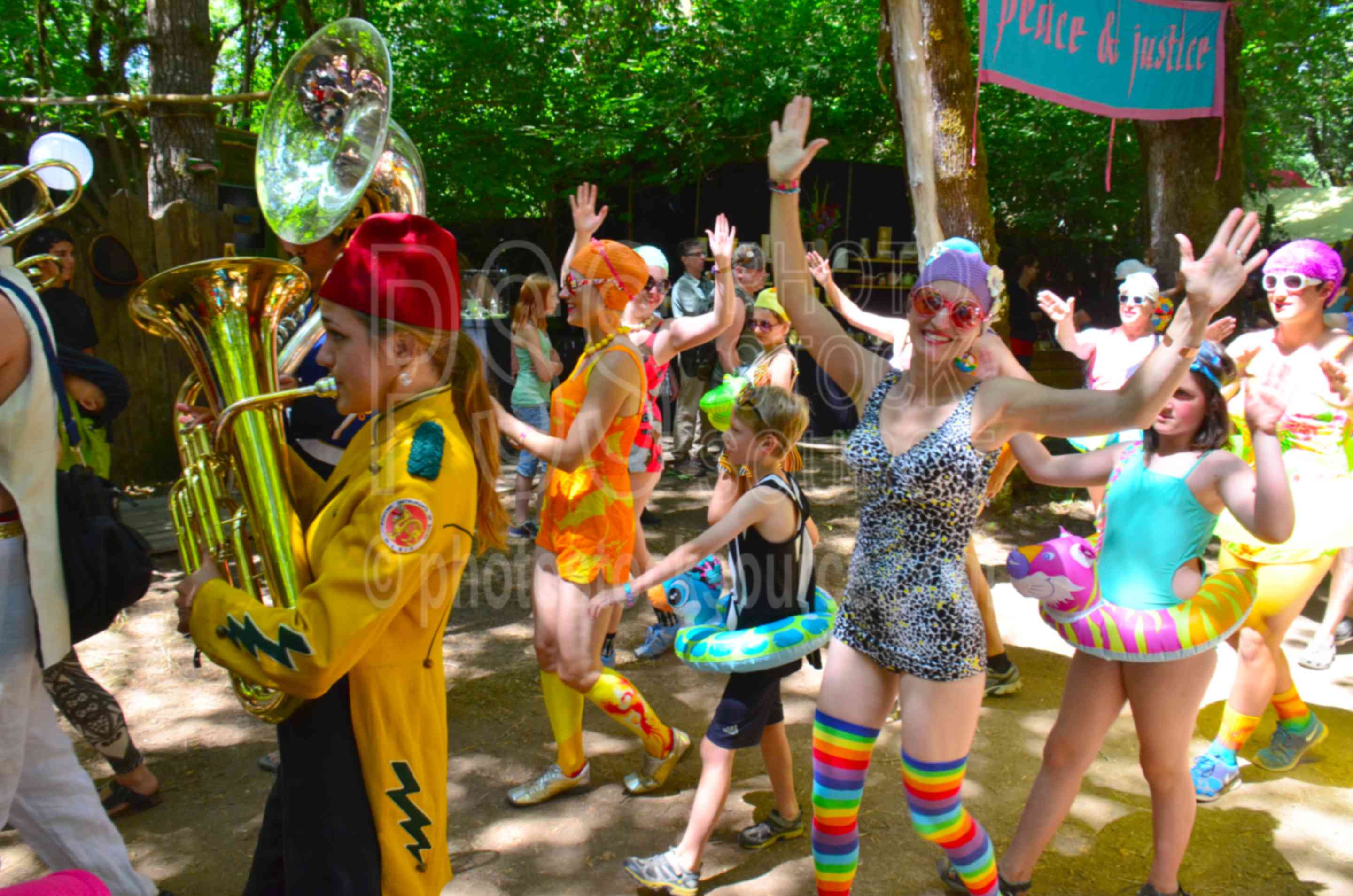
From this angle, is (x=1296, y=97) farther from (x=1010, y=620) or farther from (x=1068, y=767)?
(x=1068, y=767)

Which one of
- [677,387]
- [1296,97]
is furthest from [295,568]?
[1296,97]

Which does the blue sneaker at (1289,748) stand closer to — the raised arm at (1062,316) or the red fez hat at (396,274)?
the raised arm at (1062,316)

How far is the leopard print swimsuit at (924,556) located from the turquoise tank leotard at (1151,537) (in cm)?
52

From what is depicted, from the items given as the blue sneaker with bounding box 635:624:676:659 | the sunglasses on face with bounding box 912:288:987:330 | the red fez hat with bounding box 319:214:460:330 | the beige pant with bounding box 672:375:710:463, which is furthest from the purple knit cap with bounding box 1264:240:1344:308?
the beige pant with bounding box 672:375:710:463

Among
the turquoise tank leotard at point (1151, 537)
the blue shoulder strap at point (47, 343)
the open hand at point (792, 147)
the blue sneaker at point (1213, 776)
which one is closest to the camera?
the blue shoulder strap at point (47, 343)

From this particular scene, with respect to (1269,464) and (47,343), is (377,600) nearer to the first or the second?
(47,343)

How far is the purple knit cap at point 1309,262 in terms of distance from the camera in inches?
143

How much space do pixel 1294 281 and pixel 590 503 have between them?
9.61ft

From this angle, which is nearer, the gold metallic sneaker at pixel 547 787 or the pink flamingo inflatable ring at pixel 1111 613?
the pink flamingo inflatable ring at pixel 1111 613

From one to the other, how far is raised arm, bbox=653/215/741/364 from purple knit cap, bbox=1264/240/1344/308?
2125mm

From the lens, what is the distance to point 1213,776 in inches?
141

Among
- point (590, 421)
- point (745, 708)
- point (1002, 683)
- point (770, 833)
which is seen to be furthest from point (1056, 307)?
point (770, 833)

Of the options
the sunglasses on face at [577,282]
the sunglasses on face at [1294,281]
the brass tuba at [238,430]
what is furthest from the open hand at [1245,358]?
the brass tuba at [238,430]

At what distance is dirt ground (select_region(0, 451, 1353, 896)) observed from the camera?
3.08m
